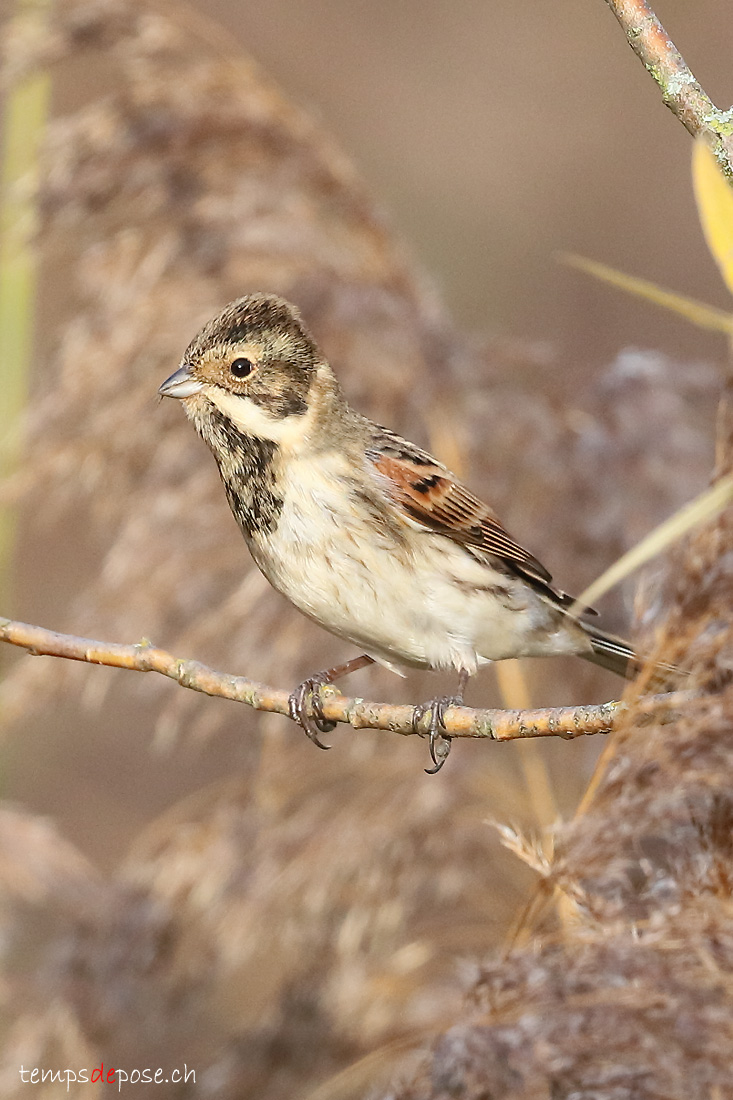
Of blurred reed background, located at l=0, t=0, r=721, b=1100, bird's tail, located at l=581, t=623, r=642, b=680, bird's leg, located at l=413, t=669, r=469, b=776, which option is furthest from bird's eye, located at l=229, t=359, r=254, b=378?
bird's tail, located at l=581, t=623, r=642, b=680

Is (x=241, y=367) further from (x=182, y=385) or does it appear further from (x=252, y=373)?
(x=182, y=385)

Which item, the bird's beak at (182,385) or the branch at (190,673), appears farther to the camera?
the bird's beak at (182,385)

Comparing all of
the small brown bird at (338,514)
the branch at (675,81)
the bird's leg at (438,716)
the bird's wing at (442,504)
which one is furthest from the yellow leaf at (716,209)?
the bird's wing at (442,504)

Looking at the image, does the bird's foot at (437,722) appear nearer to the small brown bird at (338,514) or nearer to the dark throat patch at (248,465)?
the small brown bird at (338,514)

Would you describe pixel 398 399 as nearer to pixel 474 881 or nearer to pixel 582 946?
→ pixel 474 881

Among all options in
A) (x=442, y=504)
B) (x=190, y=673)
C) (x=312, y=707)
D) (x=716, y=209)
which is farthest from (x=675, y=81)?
(x=312, y=707)

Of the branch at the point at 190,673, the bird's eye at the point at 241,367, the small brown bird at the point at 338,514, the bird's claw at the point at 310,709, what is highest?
the bird's eye at the point at 241,367

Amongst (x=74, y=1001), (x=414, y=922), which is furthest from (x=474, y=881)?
(x=74, y=1001)
